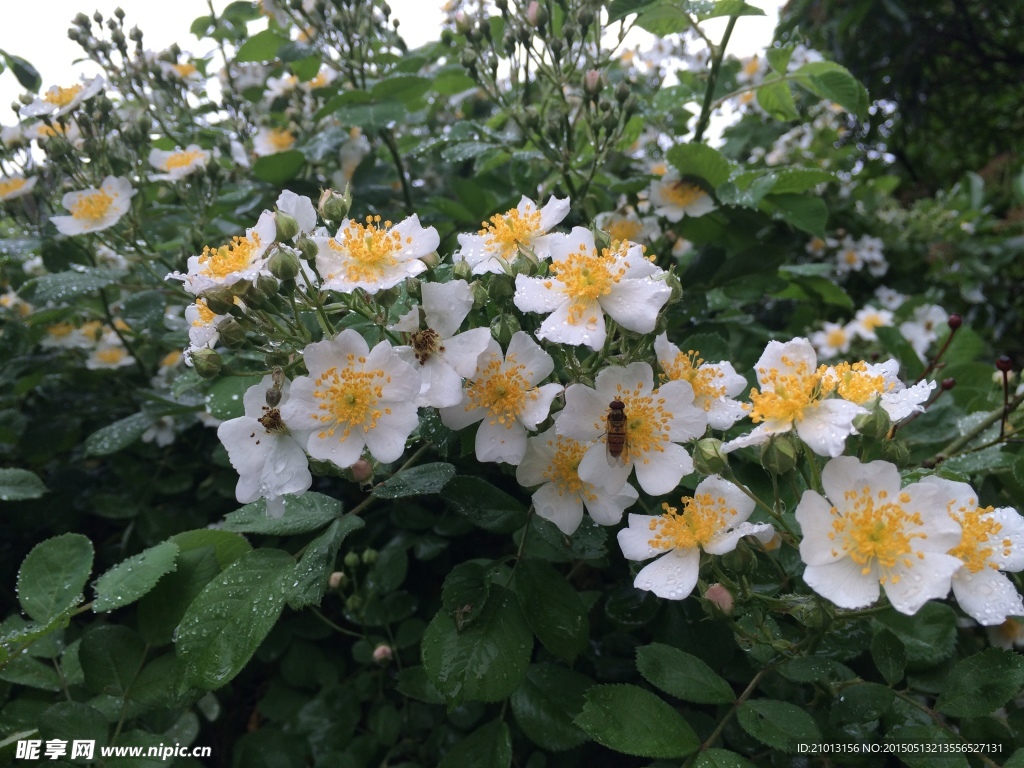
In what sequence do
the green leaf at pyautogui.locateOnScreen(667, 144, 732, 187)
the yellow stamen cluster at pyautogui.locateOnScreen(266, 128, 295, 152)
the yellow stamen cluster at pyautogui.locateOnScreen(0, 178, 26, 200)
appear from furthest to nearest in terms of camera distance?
the yellow stamen cluster at pyautogui.locateOnScreen(266, 128, 295, 152) < the yellow stamen cluster at pyautogui.locateOnScreen(0, 178, 26, 200) < the green leaf at pyautogui.locateOnScreen(667, 144, 732, 187)

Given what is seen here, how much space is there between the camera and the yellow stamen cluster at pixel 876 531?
0.93 metres

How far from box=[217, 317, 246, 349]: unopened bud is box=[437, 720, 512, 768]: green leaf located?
2.97 feet

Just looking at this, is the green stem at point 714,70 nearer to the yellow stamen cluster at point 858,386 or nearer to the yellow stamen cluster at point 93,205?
the yellow stamen cluster at point 858,386

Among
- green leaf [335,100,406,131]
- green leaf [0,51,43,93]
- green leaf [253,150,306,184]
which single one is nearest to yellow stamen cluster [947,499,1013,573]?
green leaf [335,100,406,131]

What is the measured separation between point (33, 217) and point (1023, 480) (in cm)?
323

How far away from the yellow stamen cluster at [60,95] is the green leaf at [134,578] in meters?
1.59

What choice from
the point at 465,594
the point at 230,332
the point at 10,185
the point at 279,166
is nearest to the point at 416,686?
the point at 465,594

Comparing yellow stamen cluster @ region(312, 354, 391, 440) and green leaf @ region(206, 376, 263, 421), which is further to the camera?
Answer: green leaf @ region(206, 376, 263, 421)

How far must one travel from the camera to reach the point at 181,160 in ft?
7.22

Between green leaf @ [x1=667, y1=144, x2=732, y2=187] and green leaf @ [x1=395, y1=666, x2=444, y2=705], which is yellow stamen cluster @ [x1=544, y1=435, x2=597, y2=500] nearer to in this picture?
green leaf @ [x1=395, y1=666, x2=444, y2=705]

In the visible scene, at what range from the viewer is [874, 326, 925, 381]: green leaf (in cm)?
209

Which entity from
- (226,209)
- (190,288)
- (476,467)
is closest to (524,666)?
(476,467)

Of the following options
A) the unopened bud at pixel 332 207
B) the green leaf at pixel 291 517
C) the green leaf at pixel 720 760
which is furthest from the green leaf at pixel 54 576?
the green leaf at pixel 720 760

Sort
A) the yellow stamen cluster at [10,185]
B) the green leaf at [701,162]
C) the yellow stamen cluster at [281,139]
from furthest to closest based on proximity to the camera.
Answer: the yellow stamen cluster at [281,139] → the yellow stamen cluster at [10,185] → the green leaf at [701,162]
